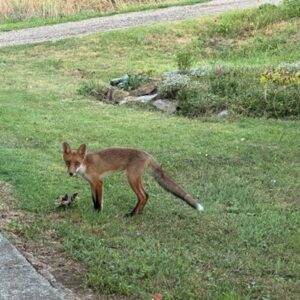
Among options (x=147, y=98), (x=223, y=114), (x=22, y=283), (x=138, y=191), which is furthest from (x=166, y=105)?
(x=22, y=283)

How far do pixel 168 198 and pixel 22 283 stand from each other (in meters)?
2.65

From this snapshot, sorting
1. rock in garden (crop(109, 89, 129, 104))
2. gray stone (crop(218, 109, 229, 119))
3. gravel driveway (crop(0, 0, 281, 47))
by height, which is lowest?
gravel driveway (crop(0, 0, 281, 47))

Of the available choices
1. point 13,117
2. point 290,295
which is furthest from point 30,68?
point 290,295

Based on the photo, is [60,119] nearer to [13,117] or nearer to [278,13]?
[13,117]

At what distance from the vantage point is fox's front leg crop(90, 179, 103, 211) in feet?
22.7

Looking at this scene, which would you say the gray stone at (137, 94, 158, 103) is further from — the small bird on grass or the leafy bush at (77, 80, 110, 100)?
the small bird on grass

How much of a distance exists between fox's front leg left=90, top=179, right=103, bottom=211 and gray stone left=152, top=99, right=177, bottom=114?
17.0ft

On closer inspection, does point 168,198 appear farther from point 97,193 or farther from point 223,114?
point 223,114

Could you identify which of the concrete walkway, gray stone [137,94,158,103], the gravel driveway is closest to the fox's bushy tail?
the concrete walkway

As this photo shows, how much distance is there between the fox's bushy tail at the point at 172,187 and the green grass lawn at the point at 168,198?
0.55 ft

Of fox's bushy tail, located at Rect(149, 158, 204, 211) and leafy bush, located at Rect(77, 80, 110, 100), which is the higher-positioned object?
fox's bushy tail, located at Rect(149, 158, 204, 211)

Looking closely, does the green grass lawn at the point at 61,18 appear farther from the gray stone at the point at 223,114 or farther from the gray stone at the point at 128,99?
the gray stone at the point at 223,114

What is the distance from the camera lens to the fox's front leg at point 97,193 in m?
6.93

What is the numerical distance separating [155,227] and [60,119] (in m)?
4.96
